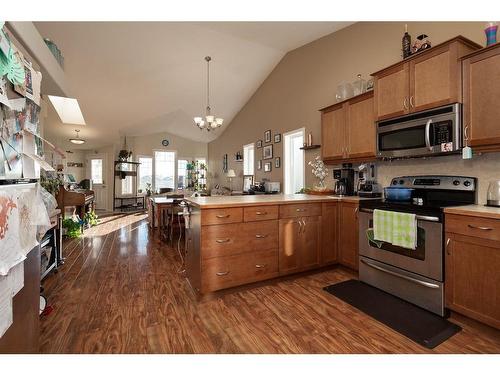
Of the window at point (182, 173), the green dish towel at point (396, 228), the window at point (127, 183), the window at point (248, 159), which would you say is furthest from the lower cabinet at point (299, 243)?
the window at point (182, 173)

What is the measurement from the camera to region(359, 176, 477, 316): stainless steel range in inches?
72.6

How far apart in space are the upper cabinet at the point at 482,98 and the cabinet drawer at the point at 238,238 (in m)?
1.78

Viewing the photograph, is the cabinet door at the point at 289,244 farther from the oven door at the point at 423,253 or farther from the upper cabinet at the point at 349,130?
the upper cabinet at the point at 349,130

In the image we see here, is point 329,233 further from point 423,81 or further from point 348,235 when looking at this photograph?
point 423,81

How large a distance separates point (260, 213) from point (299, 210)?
19.3 inches

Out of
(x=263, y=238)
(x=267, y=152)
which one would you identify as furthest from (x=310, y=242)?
(x=267, y=152)

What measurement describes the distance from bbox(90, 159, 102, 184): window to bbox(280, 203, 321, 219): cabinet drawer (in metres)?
7.86

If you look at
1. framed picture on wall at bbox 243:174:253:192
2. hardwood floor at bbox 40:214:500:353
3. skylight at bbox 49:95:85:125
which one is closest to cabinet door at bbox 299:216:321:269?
hardwood floor at bbox 40:214:500:353

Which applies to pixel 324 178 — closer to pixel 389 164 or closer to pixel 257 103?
pixel 389 164

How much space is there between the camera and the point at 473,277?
65.7 inches

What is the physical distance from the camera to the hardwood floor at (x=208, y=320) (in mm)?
1521

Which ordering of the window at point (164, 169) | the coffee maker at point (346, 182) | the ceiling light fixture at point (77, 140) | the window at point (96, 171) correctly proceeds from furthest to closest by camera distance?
1. the window at point (164, 169)
2. the window at point (96, 171)
3. the ceiling light fixture at point (77, 140)
4. the coffee maker at point (346, 182)

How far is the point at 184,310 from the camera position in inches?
76.7

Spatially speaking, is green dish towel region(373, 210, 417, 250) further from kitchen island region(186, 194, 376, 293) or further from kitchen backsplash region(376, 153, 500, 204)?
kitchen backsplash region(376, 153, 500, 204)
